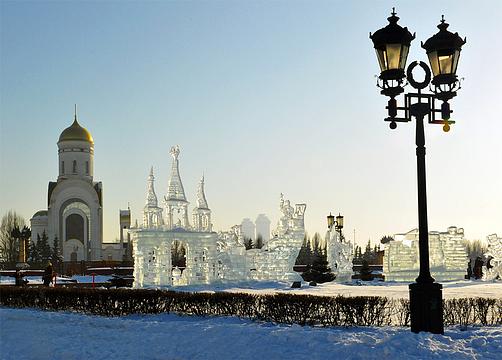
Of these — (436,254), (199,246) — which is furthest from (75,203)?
(436,254)

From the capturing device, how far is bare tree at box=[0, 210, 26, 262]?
252 ft

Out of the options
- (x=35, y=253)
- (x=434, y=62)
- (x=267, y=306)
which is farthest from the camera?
(x=35, y=253)

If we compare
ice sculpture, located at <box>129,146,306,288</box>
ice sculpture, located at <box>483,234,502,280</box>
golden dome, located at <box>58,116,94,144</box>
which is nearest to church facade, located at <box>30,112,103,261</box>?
golden dome, located at <box>58,116,94,144</box>

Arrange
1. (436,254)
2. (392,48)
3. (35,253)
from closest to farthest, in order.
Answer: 1. (392,48)
2. (436,254)
3. (35,253)

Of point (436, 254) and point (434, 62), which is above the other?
point (434, 62)

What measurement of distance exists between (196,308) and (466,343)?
7.26 m

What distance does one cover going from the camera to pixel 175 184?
32000 millimetres

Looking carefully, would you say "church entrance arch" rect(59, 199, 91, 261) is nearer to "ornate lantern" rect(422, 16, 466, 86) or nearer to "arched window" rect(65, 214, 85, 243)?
"arched window" rect(65, 214, 85, 243)

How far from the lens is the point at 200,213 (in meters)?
32.8

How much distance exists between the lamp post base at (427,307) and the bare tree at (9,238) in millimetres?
70653

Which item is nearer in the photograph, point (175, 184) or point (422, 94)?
point (422, 94)

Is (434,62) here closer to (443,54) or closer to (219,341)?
(443,54)

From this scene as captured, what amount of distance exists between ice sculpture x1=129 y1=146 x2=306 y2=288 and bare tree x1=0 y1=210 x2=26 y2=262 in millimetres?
48557

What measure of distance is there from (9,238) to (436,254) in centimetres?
6198
